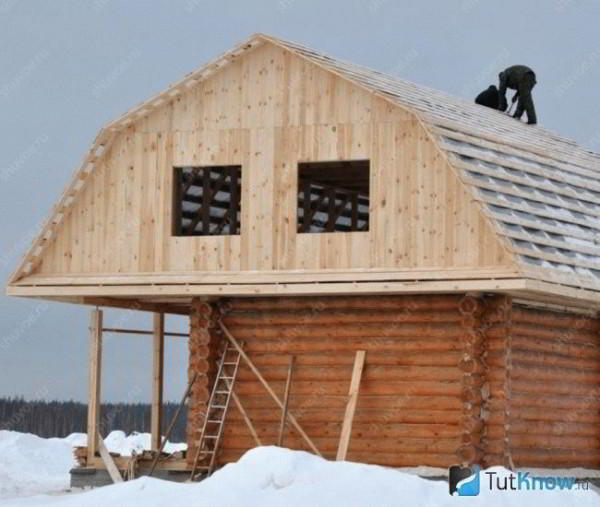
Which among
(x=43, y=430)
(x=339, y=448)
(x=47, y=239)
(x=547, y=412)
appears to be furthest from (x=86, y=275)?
(x=43, y=430)

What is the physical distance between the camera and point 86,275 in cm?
2695

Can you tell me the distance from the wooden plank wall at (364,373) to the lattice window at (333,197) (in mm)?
2636

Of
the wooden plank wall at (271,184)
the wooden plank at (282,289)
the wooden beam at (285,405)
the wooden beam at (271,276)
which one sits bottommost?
the wooden beam at (285,405)

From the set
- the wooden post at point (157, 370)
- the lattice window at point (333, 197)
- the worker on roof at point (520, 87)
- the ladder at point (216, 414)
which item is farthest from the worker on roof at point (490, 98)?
the ladder at point (216, 414)

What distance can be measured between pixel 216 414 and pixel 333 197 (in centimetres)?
597

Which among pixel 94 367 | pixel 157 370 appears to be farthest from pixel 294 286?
pixel 157 370

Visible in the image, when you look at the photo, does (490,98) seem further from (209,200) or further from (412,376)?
(412,376)

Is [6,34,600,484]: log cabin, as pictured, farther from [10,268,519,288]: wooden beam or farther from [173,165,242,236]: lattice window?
[173,165,242,236]: lattice window

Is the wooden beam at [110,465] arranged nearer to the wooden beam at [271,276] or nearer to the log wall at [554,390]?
the wooden beam at [271,276]

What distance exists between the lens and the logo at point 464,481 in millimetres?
19875

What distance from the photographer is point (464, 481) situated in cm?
2052

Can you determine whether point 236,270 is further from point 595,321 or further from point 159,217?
point 595,321

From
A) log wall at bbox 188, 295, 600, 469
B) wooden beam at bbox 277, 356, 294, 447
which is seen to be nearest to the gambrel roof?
log wall at bbox 188, 295, 600, 469

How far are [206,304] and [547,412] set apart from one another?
571 cm
